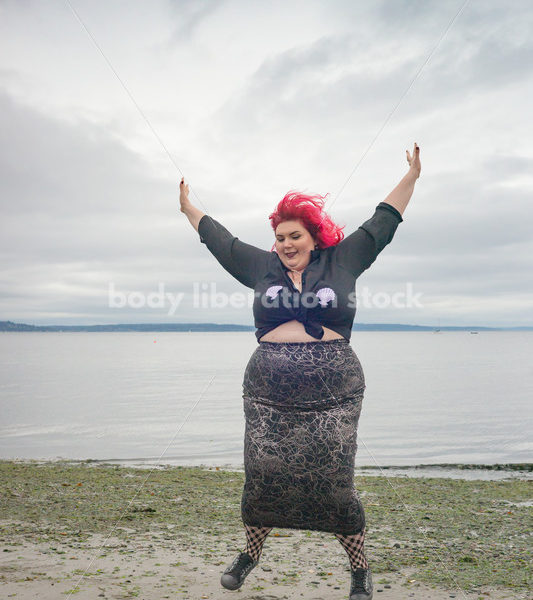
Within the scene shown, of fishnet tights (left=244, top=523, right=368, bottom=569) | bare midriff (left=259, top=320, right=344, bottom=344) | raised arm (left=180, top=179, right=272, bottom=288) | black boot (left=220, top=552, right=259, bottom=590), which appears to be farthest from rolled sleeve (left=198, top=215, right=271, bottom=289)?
black boot (left=220, top=552, right=259, bottom=590)

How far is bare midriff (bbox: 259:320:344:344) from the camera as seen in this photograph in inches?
159

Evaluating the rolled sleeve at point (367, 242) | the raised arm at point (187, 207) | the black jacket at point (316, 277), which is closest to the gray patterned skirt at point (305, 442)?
the black jacket at point (316, 277)

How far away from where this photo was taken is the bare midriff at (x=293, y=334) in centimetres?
404

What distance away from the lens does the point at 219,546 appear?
19.7 ft

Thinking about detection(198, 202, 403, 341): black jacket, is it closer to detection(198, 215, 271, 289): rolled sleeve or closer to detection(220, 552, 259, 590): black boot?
detection(198, 215, 271, 289): rolled sleeve

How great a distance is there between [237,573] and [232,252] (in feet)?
7.28

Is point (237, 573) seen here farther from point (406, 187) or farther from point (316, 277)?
point (406, 187)

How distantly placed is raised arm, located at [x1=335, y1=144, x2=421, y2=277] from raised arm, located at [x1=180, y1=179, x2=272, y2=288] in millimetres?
573

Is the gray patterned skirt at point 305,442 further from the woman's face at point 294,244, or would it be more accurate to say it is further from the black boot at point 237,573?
the woman's face at point 294,244

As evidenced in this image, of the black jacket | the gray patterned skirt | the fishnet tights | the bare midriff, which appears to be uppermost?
the black jacket

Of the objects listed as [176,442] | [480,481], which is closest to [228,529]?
[480,481]

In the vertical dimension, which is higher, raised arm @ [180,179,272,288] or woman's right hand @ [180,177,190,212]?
woman's right hand @ [180,177,190,212]

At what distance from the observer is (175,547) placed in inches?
233

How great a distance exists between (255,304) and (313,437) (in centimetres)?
99
